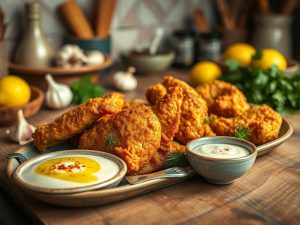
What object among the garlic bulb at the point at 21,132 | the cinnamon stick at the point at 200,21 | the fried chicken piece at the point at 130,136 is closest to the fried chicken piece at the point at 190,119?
the fried chicken piece at the point at 130,136

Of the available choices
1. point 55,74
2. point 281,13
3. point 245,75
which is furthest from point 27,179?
point 281,13

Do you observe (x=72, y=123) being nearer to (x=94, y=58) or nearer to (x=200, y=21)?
(x=94, y=58)

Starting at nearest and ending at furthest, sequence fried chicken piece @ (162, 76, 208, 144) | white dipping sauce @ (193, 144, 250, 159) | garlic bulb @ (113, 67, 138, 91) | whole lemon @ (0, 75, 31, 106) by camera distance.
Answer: white dipping sauce @ (193, 144, 250, 159), fried chicken piece @ (162, 76, 208, 144), whole lemon @ (0, 75, 31, 106), garlic bulb @ (113, 67, 138, 91)

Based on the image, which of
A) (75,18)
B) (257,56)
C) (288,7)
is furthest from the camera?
(288,7)

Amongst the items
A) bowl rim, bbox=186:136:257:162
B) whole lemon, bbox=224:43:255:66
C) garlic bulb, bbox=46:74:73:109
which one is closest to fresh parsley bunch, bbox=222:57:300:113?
whole lemon, bbox=224:43:255:66

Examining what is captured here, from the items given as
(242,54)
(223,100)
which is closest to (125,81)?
(242,54)

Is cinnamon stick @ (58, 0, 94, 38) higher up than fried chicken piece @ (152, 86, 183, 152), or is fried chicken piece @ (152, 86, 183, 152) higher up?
cinnamon stick @ (58, 0, 94, 38)

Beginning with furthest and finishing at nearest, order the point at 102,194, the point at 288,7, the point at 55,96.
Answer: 1. the point at 288,7
2. the point at 55,96
3. the point at 102,194

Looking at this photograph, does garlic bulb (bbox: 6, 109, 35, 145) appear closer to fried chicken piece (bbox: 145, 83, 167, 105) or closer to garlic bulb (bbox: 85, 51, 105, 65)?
fried chicken piece (bbox: 145, 83, 167, 105)
